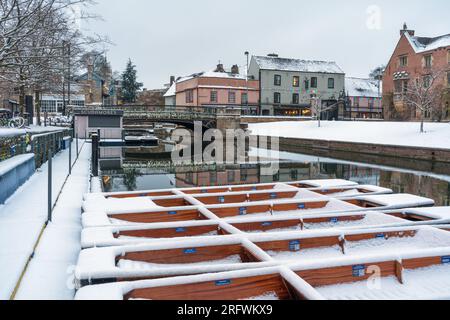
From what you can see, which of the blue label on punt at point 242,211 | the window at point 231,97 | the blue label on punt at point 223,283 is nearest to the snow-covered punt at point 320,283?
the blue label on punt at point 223,283

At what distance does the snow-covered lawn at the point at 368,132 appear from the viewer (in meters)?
26.0

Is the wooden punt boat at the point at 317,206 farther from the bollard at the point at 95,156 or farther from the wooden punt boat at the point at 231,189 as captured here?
the bollard at the point at 95,156

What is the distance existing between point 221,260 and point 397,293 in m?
1.91

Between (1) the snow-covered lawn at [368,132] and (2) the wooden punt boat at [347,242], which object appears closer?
(2) the wooden punt boat at [347,242]

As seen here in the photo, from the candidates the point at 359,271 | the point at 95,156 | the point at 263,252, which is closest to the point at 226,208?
the point at 263,252

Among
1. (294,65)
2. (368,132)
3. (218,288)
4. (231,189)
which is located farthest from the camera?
(294,65)

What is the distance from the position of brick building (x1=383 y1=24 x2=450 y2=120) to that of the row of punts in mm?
32933

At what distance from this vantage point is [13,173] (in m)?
8.43

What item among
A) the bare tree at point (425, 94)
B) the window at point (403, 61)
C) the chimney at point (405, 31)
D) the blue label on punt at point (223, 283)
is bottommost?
the blue label on punt at point (223, 283)

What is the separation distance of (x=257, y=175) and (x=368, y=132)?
16.6 metres

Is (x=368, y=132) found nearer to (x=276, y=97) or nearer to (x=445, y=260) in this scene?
(x=276, y=97)

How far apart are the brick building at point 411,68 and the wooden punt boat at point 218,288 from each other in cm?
3600

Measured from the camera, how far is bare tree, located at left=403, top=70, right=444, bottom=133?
29.3m
